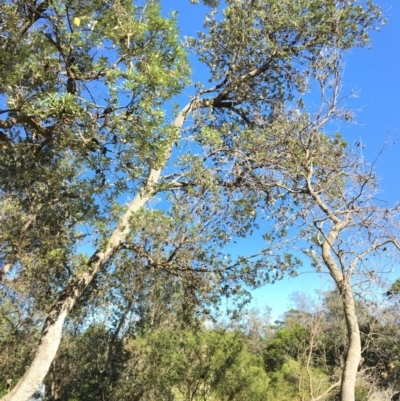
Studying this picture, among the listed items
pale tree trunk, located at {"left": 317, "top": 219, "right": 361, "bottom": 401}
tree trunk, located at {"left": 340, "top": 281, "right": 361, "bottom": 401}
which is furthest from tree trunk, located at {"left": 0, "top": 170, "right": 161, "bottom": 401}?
tree trunk, located at {"left": 340, "top": 281, "right": 361, "bottom": 401}

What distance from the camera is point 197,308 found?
5582 mm

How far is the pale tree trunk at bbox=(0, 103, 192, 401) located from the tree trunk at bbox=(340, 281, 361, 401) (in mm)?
2596

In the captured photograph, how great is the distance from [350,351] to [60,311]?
3420 mm

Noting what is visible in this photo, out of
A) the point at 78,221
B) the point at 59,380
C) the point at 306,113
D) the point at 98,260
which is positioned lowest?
the point at 59,380

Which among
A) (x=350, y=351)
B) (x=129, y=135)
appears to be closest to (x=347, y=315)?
(x=350, y=351)

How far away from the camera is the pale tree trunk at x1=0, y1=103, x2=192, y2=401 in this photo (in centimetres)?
401

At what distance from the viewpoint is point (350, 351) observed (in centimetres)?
388

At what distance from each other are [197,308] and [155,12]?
412 centimetres

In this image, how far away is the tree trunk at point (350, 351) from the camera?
372cm

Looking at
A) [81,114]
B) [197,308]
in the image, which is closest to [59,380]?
[197,308]

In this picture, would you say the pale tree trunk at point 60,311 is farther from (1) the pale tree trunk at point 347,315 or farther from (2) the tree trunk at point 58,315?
(1) the pale tree trunk at point 347,315

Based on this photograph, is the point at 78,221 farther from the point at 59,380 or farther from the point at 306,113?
the point at 59,380

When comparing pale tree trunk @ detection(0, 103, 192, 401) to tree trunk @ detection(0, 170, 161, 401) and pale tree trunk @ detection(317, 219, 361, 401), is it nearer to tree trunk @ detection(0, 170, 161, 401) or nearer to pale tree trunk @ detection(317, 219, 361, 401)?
tree trunk @ detection(0, 170, 161, 401)

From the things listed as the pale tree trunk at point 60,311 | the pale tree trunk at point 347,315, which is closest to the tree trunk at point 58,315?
the pale tree trunk at point 60,311
